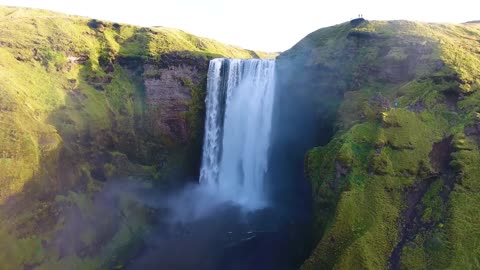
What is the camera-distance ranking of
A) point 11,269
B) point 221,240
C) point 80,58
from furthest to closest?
point 80,58
point 221,240
point 11,269

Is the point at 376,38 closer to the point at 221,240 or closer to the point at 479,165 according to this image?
the point at 479,165

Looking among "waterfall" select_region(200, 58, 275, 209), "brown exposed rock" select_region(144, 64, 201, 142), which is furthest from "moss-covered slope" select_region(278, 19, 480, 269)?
"brown exposed rock" select_region(144, 64, 201, 142)

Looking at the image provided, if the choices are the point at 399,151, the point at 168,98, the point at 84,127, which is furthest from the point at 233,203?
the point at 399,151

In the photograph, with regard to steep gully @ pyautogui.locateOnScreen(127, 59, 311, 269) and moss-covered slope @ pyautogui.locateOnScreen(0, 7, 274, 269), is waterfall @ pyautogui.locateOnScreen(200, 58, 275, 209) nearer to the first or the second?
steep gully @ pyautogui.locateOnScreen(127, 59, 311, 269)

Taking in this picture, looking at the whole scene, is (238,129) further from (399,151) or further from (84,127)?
(399,151)

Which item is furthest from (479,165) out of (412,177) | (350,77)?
(350,77)

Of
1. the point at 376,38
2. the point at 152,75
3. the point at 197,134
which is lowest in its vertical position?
the point at 197,134
